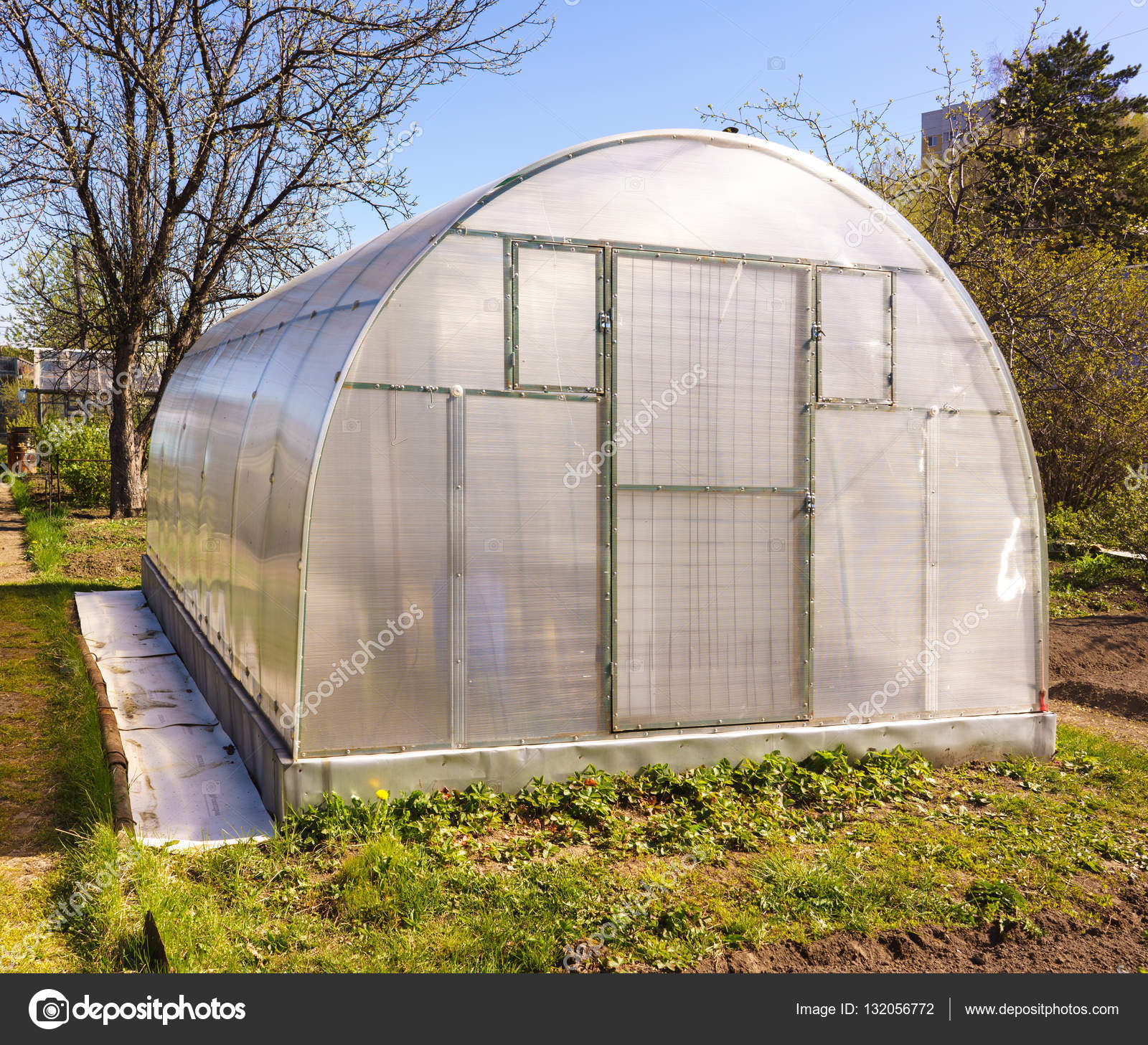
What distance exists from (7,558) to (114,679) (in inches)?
312

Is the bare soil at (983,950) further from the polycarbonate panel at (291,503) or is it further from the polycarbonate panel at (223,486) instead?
the polycarbonate panel at (223,486)

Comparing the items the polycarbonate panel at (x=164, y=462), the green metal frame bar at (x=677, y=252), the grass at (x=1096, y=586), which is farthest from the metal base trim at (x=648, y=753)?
the polycarbonate panel at (x=164, y=462)

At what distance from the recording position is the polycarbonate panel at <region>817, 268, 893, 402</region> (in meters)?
6.57

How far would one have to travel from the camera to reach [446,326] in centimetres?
573

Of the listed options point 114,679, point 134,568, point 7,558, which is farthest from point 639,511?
point 7,558

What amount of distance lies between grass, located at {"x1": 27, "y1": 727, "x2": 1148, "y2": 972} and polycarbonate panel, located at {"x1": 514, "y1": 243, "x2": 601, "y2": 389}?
243cm

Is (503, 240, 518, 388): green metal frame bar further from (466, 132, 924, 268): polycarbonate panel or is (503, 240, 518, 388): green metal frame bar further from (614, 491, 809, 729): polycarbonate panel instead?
(614, 491, 809, 729): polycarbonate panel

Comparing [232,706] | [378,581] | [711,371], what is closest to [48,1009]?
[378,581]

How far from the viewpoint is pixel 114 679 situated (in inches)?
334

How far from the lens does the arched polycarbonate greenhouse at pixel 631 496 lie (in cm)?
560

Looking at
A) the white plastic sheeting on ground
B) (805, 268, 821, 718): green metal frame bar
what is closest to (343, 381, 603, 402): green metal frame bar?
(805, 268, 821, 718): green metal frame bar

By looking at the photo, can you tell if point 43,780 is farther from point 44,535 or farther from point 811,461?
point 44,535

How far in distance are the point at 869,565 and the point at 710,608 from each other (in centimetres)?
119

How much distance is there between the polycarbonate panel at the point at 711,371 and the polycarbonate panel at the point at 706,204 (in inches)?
8.3
